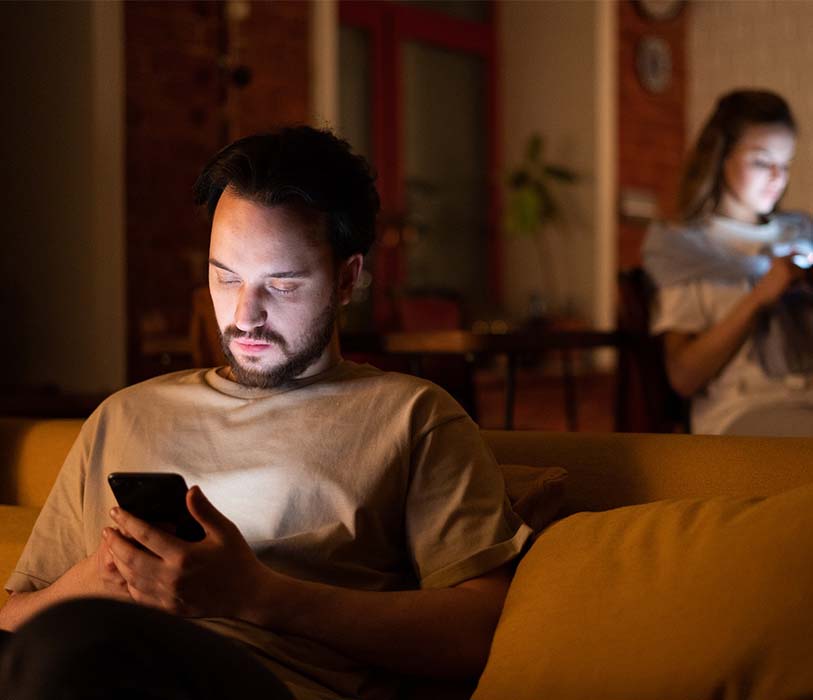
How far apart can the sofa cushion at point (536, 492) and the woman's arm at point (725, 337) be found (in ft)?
4.11

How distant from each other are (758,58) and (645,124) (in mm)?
881

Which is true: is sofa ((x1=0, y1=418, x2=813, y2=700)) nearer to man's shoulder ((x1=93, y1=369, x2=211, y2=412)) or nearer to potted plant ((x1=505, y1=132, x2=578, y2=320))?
man's shoulder ((x1=93, y1=369, x2=211, y2=412))

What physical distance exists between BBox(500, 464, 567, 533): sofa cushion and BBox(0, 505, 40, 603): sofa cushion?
0.68m

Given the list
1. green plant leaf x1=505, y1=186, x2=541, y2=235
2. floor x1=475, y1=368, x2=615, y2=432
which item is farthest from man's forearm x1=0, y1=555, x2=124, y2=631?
green plant leaf x1=505, y1=186, x2=541, y2=235

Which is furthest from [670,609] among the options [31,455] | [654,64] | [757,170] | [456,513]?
[654,64]

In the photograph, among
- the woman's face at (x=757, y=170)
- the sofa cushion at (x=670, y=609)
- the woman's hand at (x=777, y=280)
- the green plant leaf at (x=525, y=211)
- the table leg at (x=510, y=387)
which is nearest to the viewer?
the sofa cushion at (x=670, y=609)

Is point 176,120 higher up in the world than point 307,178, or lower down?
higher up

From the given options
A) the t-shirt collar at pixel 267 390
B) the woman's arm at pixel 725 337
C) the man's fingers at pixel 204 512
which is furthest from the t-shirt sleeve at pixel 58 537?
the woman's arm at pixel 725 337

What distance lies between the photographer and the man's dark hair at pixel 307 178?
1.42m

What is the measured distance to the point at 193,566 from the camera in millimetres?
A: 1216

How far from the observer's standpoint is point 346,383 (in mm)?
1423

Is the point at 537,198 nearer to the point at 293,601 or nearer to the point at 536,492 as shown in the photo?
the point at 536,492

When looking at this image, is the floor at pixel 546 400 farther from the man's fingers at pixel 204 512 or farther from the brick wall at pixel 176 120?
the man's fingers at pixel 204 512

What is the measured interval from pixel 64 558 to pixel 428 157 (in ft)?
21.0
